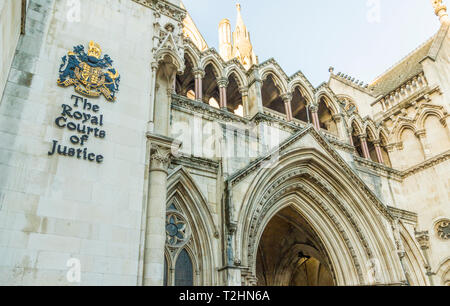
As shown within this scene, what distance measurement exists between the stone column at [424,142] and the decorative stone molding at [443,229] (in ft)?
11.6

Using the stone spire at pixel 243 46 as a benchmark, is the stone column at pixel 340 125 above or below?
below

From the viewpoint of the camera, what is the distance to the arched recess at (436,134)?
63.7 feet

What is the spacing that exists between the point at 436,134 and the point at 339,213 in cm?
776

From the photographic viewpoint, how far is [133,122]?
31.3 ft

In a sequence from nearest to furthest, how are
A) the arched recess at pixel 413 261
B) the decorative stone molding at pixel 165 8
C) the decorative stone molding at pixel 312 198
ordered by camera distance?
1. the decorative stone molding at pixel 165 8
2. the decorative stone molding at pixel 312 198
3. the arched recess at pixel 413 261

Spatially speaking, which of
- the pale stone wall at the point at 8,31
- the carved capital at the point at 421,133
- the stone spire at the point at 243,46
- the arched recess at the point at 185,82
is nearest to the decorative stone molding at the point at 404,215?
the carved capital at the point at 421,133

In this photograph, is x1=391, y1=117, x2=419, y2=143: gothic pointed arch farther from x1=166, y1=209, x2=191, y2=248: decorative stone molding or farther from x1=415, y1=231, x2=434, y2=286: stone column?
x1=166, y1=209, x2=191, y2=248: decorative stone molding

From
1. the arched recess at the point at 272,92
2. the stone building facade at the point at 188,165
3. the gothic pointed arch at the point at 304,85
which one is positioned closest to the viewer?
the stone building facade at the point at 188,165

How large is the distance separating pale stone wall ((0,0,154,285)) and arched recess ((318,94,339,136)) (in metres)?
12.6

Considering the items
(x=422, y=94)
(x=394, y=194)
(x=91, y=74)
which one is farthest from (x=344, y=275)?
(x=91, y=74)

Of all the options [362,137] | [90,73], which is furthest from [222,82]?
[362,137]

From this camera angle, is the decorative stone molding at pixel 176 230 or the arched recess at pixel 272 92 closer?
the decorative stone molding at pixel 176 230

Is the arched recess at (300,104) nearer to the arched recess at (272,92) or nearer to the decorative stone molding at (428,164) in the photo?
the arched recess at (272,92)
